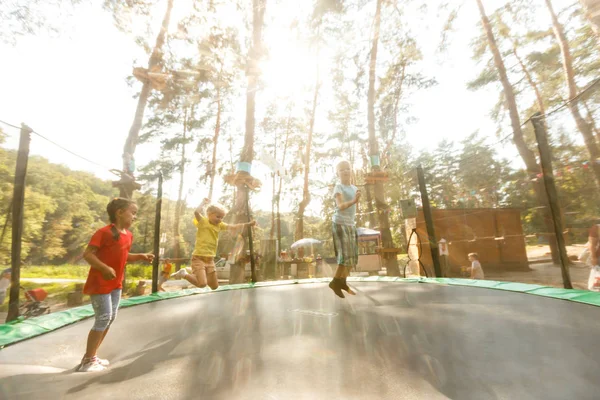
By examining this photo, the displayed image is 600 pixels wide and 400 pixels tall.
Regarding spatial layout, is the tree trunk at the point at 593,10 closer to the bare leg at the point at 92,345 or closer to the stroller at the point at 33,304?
the bare leg at the point at 92,345

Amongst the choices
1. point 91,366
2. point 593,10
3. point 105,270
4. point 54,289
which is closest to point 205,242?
point 105,270

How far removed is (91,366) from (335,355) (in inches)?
39.2

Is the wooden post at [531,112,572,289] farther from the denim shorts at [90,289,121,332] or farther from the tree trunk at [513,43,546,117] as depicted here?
the tree trunk at [513,43,546,117]

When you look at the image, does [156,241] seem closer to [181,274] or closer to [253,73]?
[181,274]

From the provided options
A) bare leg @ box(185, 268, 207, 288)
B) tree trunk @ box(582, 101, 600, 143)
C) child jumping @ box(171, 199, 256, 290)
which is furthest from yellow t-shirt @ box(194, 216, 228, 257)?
tree trunk @ box(582, 101, 600, 143)

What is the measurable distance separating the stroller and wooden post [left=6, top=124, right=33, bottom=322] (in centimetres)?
176

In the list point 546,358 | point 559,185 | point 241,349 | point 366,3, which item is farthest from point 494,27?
point 241,349

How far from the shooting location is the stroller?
11.3 ft

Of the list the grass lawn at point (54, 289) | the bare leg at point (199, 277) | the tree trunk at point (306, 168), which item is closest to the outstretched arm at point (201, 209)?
the bare leg at point (199, 277)

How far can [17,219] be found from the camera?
2184 millimetres

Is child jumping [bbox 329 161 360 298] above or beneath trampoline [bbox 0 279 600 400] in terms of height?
→ above

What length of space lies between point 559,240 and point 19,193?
455cm

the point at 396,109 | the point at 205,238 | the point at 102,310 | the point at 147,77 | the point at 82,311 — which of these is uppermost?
the point at 396,109

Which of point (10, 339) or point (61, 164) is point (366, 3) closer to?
point (61, 164)
